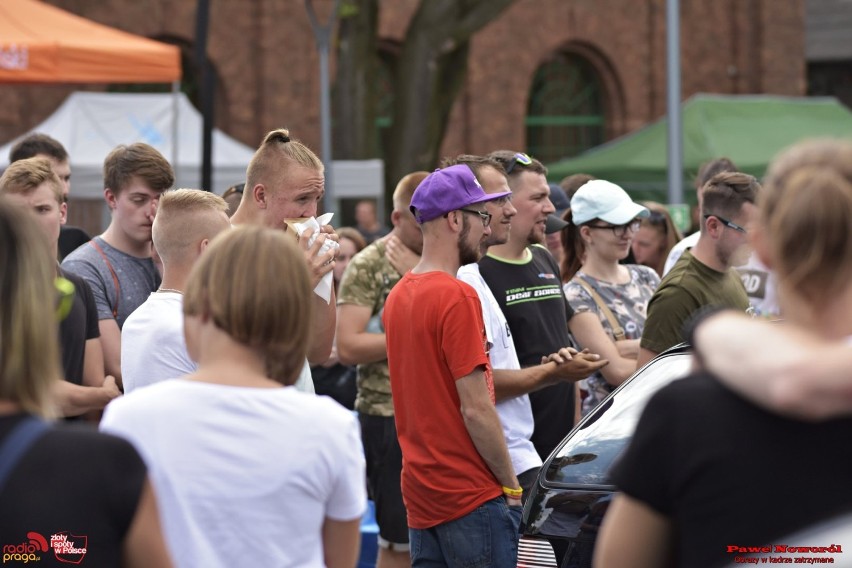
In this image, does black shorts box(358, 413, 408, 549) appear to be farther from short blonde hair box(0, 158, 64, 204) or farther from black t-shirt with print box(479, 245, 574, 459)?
short blonde hair box(0, 158, 64, 204)

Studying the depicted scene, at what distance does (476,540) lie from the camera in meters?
4.48

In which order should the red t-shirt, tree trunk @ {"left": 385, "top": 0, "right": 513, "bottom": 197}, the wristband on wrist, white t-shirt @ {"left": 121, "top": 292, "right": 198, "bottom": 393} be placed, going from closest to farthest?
white t-shirt @ {"left": 121, "top": 292, "right": 198, "bottom": 393}
the red t-shirt
the wristband on wrist
tree trunk @ {"left": 385, "top": 0, "right": 513, "bottom": 197}

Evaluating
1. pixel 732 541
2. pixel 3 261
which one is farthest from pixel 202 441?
pixel 732 541

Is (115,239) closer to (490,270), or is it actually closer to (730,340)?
(490,270)

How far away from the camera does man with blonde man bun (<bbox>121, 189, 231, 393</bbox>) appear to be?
372 centimetres

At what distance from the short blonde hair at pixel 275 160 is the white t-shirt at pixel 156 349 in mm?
990

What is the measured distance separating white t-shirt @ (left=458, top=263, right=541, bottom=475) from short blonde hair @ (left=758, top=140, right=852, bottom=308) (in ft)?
9.57

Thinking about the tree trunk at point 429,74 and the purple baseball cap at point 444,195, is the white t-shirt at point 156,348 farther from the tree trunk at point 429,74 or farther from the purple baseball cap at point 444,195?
the tree trunk at point 429,74

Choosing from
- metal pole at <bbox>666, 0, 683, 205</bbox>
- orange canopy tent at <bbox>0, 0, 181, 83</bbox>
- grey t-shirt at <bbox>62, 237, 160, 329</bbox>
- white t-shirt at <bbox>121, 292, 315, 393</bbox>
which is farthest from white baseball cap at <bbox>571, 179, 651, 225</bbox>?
metal pole at <bbox>666, 0, 683, 205</bbox>

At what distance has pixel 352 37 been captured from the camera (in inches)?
636

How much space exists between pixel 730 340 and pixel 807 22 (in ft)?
95.1

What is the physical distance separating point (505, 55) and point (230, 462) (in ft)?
70.0

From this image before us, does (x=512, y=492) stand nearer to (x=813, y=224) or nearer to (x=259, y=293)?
(x=259, y=293)

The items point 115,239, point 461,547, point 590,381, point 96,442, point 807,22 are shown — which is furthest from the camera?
point 807,22
